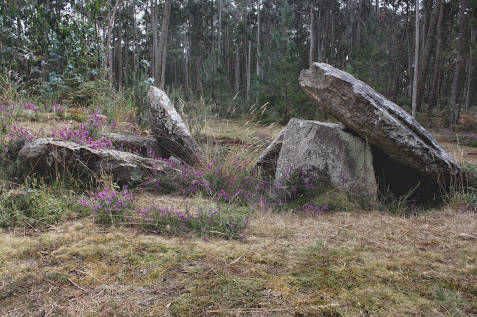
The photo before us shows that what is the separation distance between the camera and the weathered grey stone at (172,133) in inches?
173

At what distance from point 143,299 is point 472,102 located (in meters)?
33.8

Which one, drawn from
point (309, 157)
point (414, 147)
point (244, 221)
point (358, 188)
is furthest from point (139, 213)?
point (414, 147)

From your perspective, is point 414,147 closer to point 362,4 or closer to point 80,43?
point 80,43

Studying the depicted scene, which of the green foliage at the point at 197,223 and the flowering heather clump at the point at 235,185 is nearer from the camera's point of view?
the green foliage at the point at 197,223

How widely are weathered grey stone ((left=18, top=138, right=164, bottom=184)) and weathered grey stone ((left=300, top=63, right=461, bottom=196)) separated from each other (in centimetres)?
231

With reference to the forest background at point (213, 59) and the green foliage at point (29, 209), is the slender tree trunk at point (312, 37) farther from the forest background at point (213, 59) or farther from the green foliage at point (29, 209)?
the green foliage at point (29, 209)

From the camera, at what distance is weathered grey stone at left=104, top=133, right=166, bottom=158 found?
4.43 meters

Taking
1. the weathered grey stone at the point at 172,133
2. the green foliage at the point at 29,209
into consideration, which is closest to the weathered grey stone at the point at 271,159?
the weathered grey stone at the point at 172,133

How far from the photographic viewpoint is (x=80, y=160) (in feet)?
11.7

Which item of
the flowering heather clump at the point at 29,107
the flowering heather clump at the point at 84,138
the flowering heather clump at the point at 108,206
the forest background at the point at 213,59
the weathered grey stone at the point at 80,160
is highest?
the forest background at the point at 213,59

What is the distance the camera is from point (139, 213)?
2773mm

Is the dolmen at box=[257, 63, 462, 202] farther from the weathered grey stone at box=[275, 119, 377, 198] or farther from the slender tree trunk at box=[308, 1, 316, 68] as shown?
the slender tree trunk at box=[308, 1, 316, 68]

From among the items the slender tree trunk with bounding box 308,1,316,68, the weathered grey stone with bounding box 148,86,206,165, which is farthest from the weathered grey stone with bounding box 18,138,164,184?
the slender tree trunk with bounding box 308,1,316,68

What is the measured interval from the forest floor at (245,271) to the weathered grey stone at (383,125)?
3.52 ft
